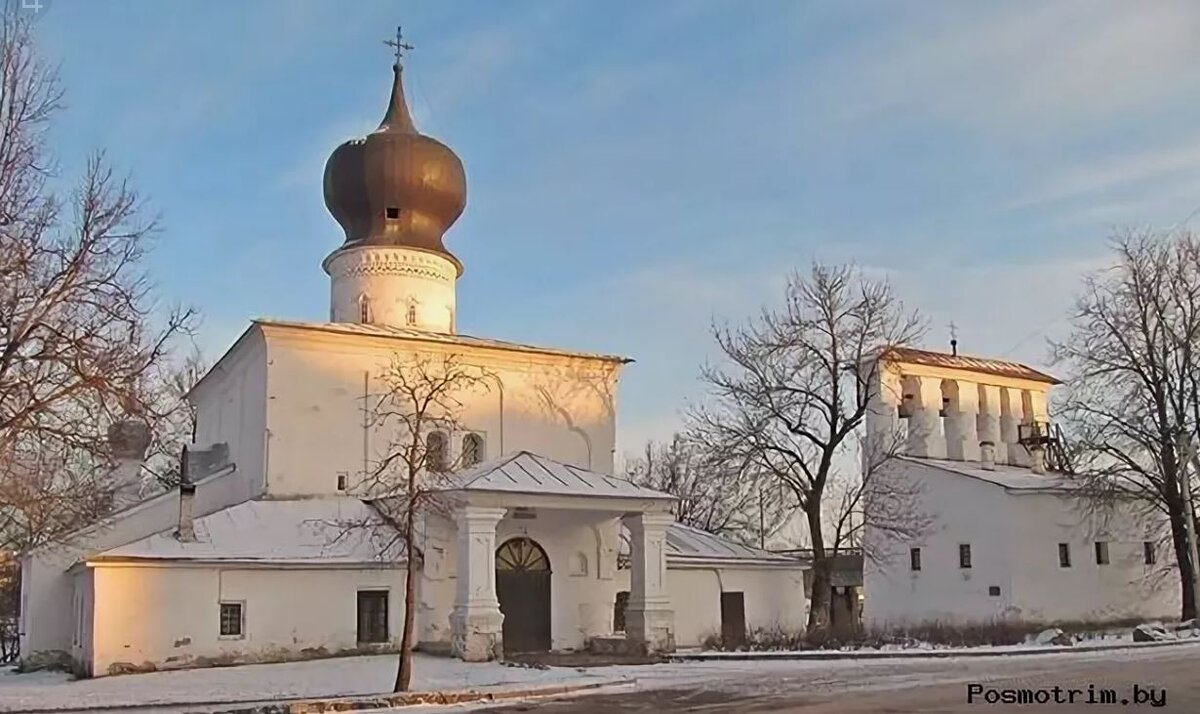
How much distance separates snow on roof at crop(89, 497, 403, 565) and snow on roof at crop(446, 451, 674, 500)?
2.22m

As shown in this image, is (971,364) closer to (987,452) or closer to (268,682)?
(987,452)

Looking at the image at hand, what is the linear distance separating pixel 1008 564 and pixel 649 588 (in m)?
15.6

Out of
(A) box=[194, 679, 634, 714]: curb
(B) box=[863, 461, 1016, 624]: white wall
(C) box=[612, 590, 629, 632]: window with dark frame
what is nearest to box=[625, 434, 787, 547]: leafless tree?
(B) box=[863, 461, 1016, 624]: white wall

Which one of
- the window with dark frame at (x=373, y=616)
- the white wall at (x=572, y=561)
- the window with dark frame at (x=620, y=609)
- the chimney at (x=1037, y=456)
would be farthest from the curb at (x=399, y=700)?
the chimney at (x=1037, y=456)

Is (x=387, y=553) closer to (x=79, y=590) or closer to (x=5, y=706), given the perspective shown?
(x=79, y=590)

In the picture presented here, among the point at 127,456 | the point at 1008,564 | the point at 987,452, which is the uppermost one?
the point at 987,452

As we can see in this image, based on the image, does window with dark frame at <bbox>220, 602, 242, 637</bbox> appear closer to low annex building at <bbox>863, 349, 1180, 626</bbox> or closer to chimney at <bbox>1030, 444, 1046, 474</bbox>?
low annex building at <bbox>863, 349, 1180, 626</bbox>

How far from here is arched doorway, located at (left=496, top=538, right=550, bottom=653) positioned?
2844cm

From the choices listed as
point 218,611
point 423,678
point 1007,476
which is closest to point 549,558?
point 423,678

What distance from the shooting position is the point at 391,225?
3381 centimetres

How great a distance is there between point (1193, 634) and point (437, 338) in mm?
22072

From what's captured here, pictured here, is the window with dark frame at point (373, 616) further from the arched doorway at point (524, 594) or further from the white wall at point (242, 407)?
the white wall at point (242, 407)

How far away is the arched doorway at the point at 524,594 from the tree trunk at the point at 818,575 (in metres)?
8.29

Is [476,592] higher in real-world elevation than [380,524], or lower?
lower
